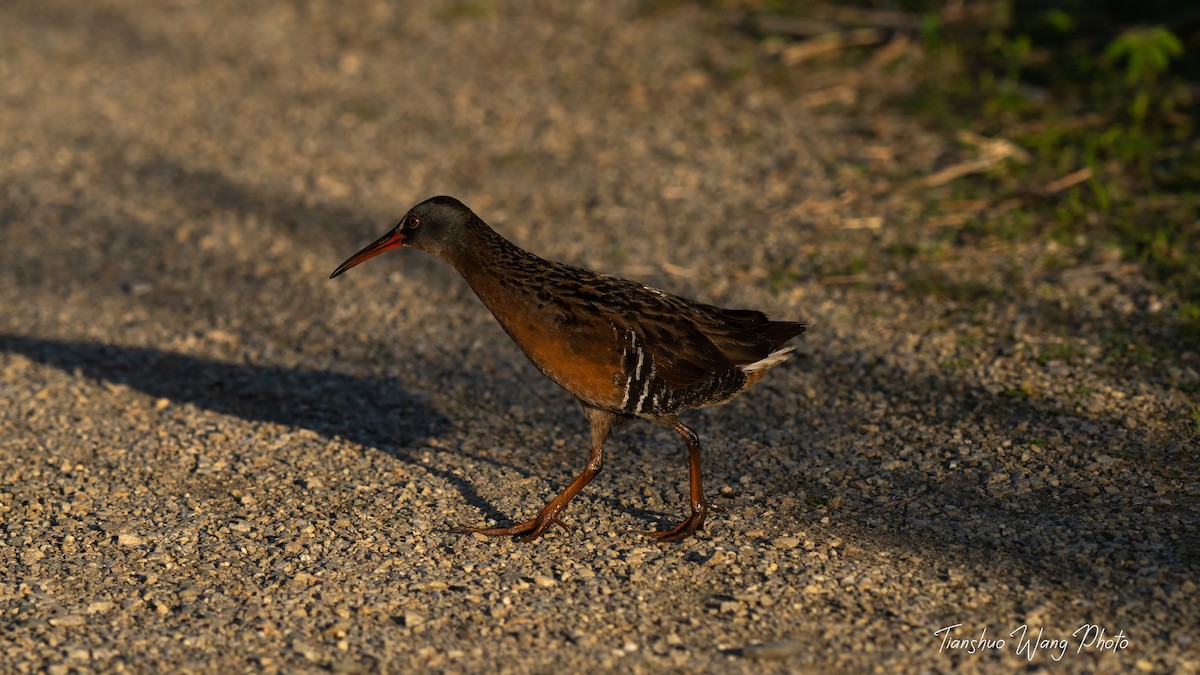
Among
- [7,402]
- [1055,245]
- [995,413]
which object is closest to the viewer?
[995,413]

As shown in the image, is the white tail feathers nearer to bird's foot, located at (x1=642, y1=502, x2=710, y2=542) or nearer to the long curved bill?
bird's foot, located at (x1=642, y1=502, x2=710, y2=542)

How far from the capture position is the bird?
4.97 metres

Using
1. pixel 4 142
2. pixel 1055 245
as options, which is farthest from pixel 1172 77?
pixel 4 142

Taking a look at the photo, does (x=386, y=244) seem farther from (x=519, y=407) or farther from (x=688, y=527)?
(x=688, y=527)

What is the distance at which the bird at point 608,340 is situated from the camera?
4.97m

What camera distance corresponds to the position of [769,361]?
16.9 ft

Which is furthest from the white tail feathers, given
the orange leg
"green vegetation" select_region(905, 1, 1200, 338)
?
"green vegetation" select_region(905, 1, 1200, 338)

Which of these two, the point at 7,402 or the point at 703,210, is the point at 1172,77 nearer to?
the point at 703,210

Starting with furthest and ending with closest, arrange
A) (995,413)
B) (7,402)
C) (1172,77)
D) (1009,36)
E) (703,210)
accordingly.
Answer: (1009,36)
(1172,77)
(703,210)
(7,402)
(995,413)

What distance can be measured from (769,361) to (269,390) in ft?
9.01

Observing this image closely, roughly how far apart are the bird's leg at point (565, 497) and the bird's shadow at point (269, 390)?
31.6 inches

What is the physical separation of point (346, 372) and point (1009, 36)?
6.45 metres

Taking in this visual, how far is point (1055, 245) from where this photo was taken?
770 cm

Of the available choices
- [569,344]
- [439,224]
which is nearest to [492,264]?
[439,224]
